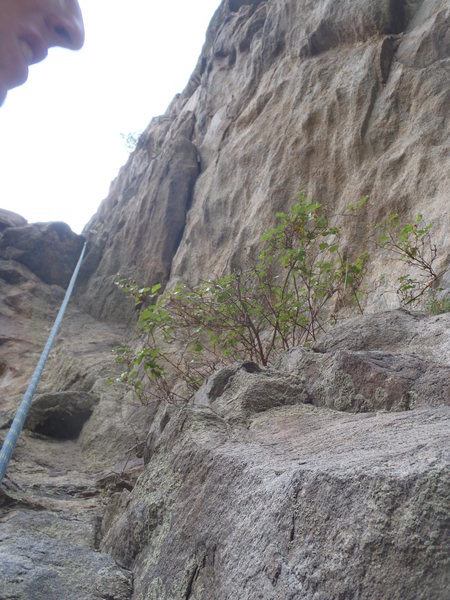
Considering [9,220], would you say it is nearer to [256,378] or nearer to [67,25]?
[256,378]

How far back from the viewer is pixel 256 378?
131 inches

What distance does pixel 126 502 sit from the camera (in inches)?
120

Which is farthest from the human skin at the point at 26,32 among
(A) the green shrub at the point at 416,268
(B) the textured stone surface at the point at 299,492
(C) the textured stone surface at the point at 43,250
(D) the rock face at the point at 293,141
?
(C) the textured stone surface at the point at 43,250

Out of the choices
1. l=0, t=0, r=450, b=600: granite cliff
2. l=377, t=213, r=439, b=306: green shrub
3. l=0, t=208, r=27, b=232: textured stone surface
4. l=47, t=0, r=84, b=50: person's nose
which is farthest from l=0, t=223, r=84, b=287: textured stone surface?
l=47, t=0, r=84, b=50: person's nose

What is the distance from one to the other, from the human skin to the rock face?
4234 millimetres

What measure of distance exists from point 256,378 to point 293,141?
18.1ft

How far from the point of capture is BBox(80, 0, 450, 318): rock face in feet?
20.3

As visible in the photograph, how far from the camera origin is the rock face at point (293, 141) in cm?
618

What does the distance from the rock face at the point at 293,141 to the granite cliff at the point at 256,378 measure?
0.12 ft

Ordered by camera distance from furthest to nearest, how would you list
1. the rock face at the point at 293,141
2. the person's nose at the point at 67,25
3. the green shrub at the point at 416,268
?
the rock face at the point at 293,141 < the green shrub at the point at 416,268 < the person's nose at the point at 67,25

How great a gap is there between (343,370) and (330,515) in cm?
154

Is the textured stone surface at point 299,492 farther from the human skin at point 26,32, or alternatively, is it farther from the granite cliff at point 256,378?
the human skin at point 26,32

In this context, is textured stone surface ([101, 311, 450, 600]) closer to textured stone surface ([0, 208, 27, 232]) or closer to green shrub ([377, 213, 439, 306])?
green shrub ([377, 213, 439, 306])

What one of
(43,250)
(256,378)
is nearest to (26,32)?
(256,378)
